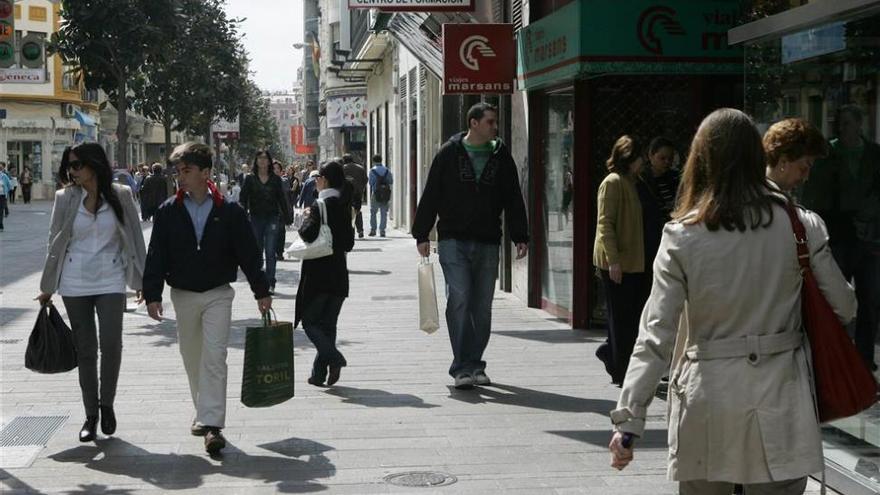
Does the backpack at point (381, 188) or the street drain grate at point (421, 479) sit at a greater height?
the backpack at point (381, 188)

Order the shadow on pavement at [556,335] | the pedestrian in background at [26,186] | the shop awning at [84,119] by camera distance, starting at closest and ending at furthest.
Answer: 1. the shadow on pavement at [556,335]
2. the pedestrian in background at [26,186]
3. the shop awning at [84,119]

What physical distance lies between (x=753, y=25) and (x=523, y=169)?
7.53 meters

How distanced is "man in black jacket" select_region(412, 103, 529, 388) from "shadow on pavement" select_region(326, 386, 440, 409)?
468 millimetres

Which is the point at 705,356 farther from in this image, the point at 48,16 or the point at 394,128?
the point at 48,16

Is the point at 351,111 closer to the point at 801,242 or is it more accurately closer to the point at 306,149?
the point at 801,242

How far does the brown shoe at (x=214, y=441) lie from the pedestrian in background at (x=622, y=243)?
276 cm

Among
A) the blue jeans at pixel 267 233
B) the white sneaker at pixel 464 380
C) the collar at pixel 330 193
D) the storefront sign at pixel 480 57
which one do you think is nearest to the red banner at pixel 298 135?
the blue jeans at pixel 267 233

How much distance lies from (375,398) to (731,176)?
5.41m

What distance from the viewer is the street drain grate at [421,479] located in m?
6.43

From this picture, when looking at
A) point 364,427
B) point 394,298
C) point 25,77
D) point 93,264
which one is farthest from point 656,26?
point 25,77

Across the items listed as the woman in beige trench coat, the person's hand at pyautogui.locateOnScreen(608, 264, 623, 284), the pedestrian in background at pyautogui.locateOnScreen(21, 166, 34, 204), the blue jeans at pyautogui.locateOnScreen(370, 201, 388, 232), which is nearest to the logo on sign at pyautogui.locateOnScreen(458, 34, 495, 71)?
the person's hand at pyautogui.locateOnScreen(608, 264, 623, 284)

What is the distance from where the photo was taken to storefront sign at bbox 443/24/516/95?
14562 mm

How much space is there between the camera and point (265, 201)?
52.9 ft

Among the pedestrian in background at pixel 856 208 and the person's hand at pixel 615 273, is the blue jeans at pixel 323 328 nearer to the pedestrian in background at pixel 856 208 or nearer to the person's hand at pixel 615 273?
the person's hand at pixel 615 273
